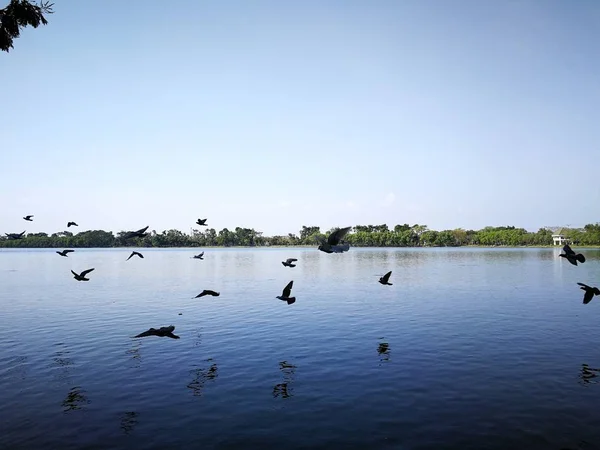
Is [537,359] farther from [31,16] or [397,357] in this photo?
[31,16]

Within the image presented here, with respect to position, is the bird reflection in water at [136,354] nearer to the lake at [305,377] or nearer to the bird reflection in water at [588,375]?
the lake at [305,377]

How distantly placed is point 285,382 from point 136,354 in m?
9.84

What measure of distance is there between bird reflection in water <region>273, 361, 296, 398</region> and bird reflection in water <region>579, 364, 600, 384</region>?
12555 mm

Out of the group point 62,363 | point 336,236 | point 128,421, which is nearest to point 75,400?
point 128,421

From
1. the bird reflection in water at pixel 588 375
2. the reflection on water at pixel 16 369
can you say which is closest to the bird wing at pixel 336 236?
the bird reflection in water at pixel 588 375

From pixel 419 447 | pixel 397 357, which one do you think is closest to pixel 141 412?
pixel 419 447

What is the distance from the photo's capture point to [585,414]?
1523cm

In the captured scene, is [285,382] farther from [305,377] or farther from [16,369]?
[16,369]

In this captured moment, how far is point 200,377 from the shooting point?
64.5 ft

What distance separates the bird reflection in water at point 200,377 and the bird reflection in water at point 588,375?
16176 mm

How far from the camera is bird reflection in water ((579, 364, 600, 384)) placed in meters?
18.9

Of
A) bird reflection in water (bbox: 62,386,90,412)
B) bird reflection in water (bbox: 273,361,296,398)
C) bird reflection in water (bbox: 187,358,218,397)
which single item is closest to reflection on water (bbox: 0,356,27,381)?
bird reflection in water (bbox: 62,386,90,412)

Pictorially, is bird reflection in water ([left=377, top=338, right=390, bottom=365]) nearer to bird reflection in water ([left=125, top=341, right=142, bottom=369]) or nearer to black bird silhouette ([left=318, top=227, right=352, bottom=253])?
black bird silhouette ([left=318, top=227, right=352, bottom=253])

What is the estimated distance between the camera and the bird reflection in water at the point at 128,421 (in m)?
14.4
